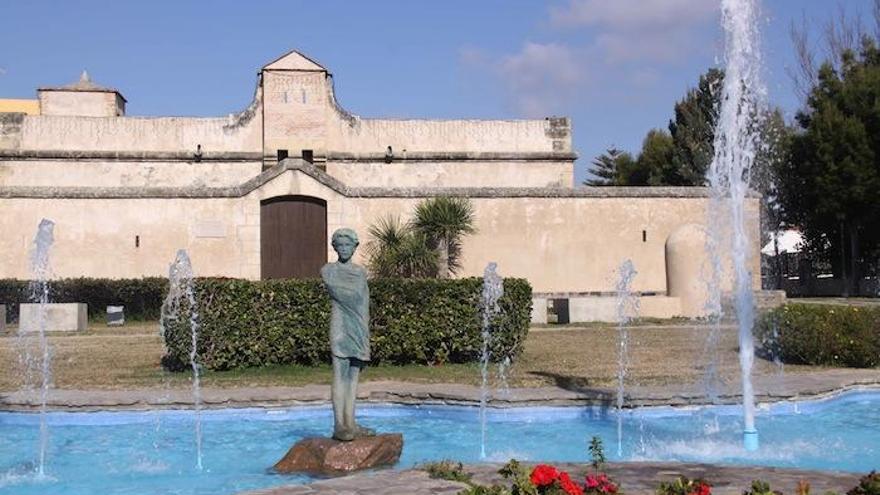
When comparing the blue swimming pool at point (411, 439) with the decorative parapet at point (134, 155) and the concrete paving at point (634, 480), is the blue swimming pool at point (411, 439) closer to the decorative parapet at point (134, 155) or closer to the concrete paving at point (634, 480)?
the concrete paving at point (634, 480)

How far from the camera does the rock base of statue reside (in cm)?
686

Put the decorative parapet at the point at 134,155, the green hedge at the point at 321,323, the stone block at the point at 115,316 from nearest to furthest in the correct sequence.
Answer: the green hedge at the point at 321,323
the stone block at the point at 115,316
the decorative parapet at the point at 134,155

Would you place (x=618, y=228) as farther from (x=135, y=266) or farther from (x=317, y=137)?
(x=135, y=266)

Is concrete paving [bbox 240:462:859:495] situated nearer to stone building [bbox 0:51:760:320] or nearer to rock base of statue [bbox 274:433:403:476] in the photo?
rock base of statue [bbox 274:433:403:476]

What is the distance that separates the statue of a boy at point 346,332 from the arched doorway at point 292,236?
15656 mm

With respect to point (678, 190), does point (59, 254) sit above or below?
below

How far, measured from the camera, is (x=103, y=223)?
892 inches

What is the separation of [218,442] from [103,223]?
51.6 feet

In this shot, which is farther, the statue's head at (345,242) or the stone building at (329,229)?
the stone building at (329,229)

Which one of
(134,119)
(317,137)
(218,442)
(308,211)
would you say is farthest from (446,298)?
(134,119)

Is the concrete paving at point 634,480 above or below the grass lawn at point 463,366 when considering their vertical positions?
below

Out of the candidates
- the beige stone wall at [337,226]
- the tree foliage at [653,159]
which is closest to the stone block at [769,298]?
the beige stone wall at [337,226]

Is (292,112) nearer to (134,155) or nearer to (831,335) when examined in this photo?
(134,155)

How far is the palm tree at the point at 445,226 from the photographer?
73.8 ft
